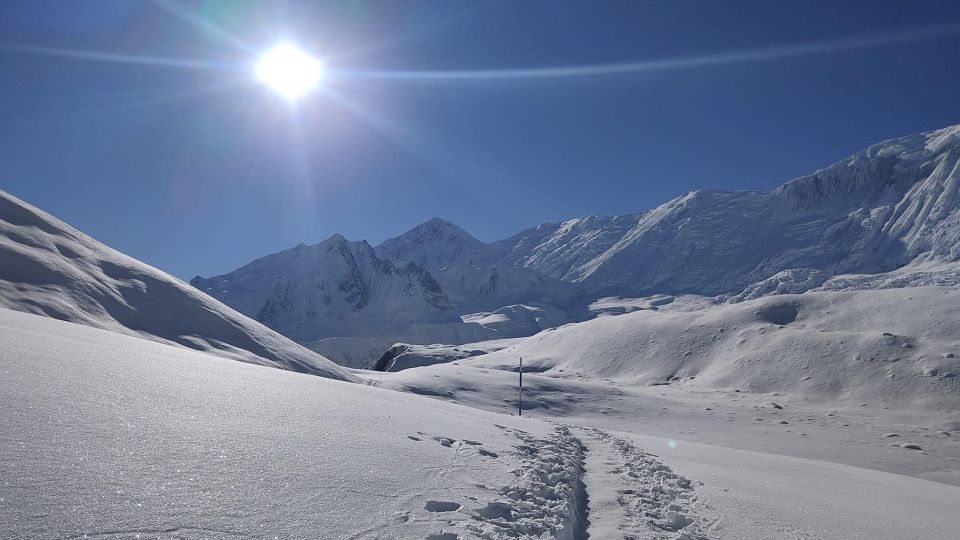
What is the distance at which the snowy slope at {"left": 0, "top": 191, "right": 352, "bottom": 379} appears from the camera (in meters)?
17.5

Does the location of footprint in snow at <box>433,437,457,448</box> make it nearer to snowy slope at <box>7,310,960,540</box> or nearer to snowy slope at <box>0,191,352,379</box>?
snowy slope at <box>7,310,960,540</box>

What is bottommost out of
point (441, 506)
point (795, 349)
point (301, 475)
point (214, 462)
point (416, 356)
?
point (441, 506)

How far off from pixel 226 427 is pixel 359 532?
8.34 ft

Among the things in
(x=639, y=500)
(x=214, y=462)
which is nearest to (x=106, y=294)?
A: (x=214, y=462)

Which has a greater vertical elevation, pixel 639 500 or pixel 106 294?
pixel 106 294

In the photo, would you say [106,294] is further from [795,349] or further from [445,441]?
[795,349]

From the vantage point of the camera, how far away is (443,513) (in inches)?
212

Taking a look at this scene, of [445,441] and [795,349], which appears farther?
[795,349]

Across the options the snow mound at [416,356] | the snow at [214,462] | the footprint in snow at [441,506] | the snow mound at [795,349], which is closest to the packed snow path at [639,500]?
the snow at [214,462]

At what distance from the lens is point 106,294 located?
20.3m

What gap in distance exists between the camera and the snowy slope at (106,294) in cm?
1747

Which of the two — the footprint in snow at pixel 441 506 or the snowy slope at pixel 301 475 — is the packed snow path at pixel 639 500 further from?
the footprint in snow at pixel 441 506

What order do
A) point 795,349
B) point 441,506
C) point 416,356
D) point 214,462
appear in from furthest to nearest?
point 416,356
point 795,349
point 441,506
point 214,462

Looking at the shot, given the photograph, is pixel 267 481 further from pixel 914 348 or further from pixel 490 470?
pixel 914 348
